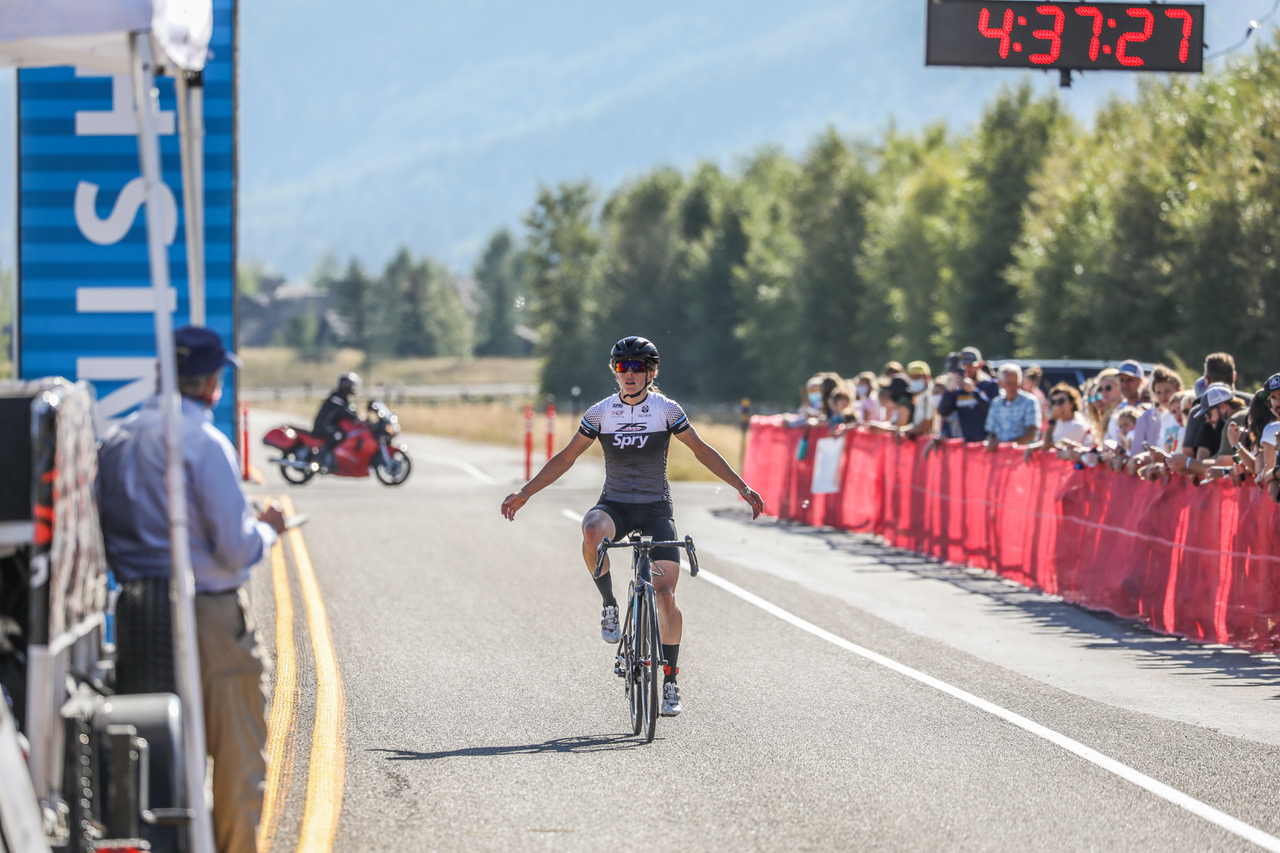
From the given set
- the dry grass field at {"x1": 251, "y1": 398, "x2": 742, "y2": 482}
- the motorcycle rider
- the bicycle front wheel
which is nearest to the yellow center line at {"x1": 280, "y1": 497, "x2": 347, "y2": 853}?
the bicycle front wheel

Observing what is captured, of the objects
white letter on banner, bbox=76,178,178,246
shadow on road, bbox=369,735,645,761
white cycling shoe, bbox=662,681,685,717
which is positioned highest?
white letter on banner, bbox=76,178,178,246

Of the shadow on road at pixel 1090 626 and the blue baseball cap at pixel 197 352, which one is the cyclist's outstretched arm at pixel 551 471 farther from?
the shadow on road at pixel 1090 626

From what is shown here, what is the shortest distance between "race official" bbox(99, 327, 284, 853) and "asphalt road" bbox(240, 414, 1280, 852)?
860mm

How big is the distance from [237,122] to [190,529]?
422cm

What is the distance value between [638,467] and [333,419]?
17.4 meters

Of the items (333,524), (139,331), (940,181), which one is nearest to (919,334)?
(940,181)

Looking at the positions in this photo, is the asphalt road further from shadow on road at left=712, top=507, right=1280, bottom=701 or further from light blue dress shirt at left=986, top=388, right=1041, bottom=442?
light blue dress shirt at left=986, top=388, right=1041, bottom=442

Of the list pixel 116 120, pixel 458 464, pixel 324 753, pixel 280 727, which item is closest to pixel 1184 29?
pixel 116 120

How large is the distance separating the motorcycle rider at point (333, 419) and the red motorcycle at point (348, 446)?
7 centimetres

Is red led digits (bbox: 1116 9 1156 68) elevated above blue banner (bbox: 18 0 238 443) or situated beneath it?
elevated above

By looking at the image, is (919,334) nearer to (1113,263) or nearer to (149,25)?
(1113,263)

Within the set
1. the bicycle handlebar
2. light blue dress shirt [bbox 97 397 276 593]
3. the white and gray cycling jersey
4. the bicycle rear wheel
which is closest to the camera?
light blue dress shirt [bbox 97 397 276 593]

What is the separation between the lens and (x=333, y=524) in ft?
65.4

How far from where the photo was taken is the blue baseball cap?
527cm
